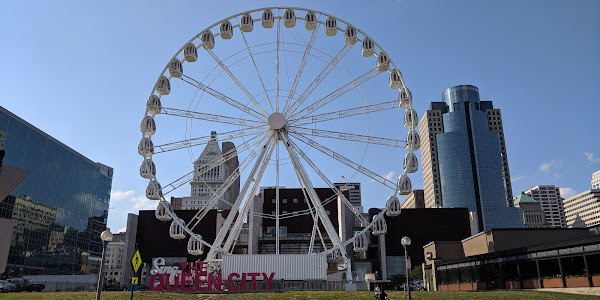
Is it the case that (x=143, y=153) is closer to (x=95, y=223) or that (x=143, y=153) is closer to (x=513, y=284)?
(x=513, y=284)

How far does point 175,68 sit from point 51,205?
10907cm

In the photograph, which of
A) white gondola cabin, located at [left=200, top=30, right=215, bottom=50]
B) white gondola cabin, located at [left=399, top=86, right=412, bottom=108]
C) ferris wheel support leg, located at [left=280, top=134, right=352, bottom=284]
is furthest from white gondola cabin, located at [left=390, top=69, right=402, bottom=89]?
white gondola cabin, located at [left=200, top=30, right=215, bottom=50]

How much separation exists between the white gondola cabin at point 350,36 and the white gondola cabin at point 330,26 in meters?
1.16

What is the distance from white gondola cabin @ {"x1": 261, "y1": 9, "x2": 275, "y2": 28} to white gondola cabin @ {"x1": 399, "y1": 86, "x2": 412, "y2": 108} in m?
14.1

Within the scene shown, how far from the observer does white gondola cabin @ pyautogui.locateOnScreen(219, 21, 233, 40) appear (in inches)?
1900

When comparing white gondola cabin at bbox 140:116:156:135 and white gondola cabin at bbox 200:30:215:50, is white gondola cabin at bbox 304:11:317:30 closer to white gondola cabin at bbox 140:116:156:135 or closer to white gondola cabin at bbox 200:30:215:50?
white gondola cabin at bbox 200:30:215:50

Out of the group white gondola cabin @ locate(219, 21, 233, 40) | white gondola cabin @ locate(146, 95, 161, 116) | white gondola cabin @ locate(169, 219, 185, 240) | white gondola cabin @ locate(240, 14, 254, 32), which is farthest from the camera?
white gondola cabin @ locate(240, 14, 254, 32)

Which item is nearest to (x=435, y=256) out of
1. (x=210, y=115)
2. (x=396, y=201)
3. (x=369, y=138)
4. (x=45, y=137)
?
(x=396, y=201)

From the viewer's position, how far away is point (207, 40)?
158ft

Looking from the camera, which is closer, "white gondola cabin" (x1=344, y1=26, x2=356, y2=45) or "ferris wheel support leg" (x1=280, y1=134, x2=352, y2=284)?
"ferris wheel support leg" (x1=280, y1=134, x2=352, y2=284)

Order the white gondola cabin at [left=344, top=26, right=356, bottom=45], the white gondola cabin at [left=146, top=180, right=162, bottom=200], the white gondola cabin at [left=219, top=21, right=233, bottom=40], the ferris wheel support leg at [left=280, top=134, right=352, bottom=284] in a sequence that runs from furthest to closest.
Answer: the white gondola cabin at [left=219, top=21, right=233, bottom=40] → the white gondola cabin at [left=344, top=26, right=356, bottom=45] → the white gondola cabin at [left=146, top=180, right=162, bottom=200] → the ferris wheel support leg at [left=280, top=134, right=352, bottom=284]

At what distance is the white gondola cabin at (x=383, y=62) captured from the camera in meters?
47.1

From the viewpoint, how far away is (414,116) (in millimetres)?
46250

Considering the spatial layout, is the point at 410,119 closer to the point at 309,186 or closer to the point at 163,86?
the point at 309,186
